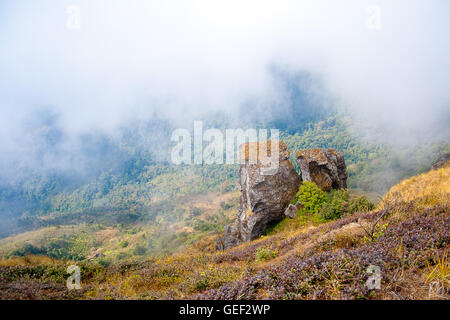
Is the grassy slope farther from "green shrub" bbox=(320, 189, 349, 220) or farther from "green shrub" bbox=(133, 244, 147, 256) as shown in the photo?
"green shrub" bbox=(133, 244, 147, 256)

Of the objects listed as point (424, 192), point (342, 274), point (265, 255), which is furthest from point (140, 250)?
point (342, 274)

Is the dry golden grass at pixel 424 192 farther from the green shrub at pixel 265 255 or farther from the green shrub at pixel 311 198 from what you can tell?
the green shrub at pixel 311 198

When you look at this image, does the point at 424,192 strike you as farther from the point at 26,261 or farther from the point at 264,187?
the point at 26,261

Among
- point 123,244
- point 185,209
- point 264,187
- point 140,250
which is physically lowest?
point 185,209

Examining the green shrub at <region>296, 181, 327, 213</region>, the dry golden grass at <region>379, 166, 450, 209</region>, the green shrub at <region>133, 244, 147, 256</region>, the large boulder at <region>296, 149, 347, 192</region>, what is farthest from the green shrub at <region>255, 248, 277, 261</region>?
the green shrub at <region>133, 244, 147, 256</region>

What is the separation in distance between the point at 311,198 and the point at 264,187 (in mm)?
3917

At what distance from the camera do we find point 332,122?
184 metres

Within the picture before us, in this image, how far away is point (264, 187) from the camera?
1939 centimetres

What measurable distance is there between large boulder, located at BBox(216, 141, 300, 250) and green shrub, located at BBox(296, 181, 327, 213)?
5.89 ft

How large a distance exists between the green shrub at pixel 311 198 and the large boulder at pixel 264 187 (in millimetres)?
1797

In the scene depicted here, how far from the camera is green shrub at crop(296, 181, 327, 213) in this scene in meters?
17.4

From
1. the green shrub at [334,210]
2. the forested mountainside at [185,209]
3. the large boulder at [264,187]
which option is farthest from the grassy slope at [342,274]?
the forested mountainside at [185,209]

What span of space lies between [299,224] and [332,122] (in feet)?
627
